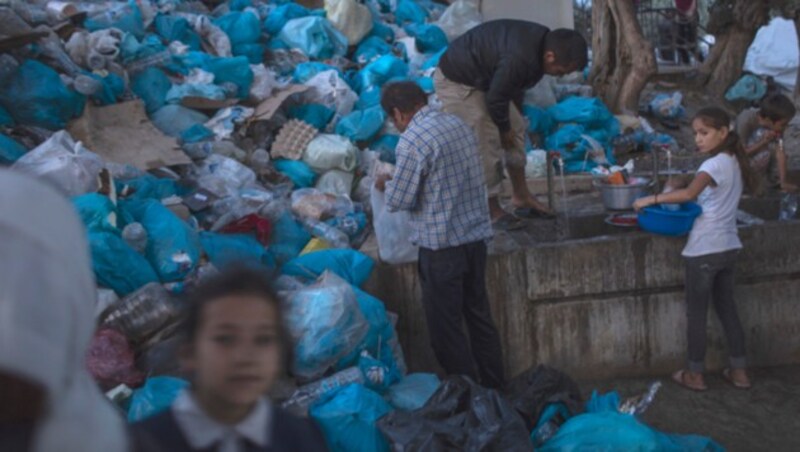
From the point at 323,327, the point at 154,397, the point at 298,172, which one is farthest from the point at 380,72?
the point at 154,397

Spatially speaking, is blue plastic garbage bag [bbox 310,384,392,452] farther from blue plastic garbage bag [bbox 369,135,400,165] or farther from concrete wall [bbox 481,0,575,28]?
concrete wall [bbox 481,0,575,28]

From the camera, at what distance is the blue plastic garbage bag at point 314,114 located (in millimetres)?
7527

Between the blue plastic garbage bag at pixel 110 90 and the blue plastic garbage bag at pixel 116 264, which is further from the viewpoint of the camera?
the blue plastic garbage bag at pixel 110 90

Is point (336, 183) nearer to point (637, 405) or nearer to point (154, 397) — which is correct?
point (637, 405)

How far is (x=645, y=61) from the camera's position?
8781 mm

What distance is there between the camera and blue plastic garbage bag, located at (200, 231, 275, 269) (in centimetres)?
512

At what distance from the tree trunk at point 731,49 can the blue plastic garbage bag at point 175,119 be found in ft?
17.9

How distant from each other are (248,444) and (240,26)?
7788mm

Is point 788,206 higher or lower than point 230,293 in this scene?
lower

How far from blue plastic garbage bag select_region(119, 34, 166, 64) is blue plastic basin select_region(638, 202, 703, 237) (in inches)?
170

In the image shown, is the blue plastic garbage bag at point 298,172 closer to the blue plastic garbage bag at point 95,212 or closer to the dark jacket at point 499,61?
the dark jacket at point 499,61

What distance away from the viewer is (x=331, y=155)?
6855mm

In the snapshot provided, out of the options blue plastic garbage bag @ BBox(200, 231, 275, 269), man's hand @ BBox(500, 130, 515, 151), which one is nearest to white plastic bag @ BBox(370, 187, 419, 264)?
blue plastic garbage bag @ BBox(200, 231, 275, 269)

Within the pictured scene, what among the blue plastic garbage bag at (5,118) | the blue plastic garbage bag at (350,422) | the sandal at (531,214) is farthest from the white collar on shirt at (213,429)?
the blue plastic garbage bag at (5,118)
